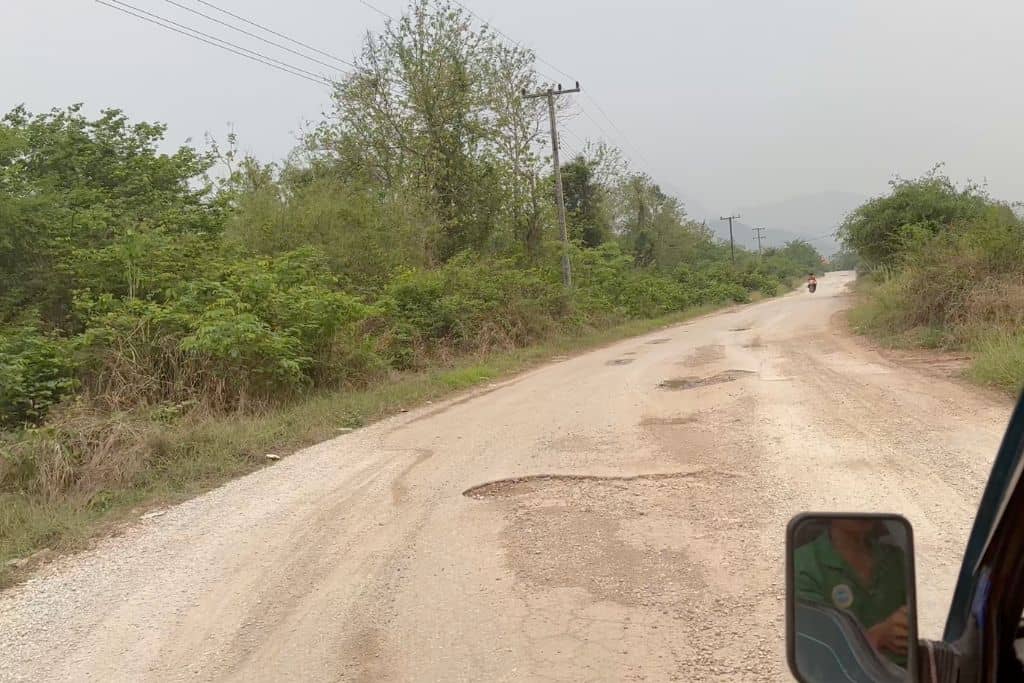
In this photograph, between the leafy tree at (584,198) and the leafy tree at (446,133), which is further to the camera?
the leafy tree at (584,198)

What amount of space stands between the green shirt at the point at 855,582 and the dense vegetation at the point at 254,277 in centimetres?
604

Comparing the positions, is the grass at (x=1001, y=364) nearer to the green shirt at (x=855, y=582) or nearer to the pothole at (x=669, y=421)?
the pothole at (x=669, y=421)

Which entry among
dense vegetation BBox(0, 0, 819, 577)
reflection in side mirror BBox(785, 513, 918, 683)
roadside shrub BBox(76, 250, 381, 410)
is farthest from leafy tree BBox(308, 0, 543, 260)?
reflection in side mirror BBox(785, 513, 918, 683)

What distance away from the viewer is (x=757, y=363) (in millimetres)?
13016

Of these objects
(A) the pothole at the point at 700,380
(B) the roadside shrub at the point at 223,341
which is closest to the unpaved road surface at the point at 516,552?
(A) the pothole at the point at 700,380

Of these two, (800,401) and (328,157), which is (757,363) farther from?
(328,157)

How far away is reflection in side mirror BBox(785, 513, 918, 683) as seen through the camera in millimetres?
1625

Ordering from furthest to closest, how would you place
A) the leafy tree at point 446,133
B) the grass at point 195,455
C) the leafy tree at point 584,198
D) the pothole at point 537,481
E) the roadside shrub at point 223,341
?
the leafy tree at point 584,198 < the leafy tree at point 446,133 < the roadside shrub at point 223,341 < the pothole at point 537,481 < the grass at point 195,455

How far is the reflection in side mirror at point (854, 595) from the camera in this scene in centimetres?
162

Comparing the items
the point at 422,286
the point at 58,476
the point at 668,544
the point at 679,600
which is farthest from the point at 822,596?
the point at 422,286

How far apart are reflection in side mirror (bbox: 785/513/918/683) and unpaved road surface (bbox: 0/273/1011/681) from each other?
5.64 ft

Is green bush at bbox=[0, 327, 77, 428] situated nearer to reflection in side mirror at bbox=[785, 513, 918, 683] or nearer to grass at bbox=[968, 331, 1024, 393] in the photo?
reflection in side mirror at bbox=[785, 513, 918, 683]

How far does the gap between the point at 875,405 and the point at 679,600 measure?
5.64 metres

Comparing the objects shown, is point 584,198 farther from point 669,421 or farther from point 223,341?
point 669,421
